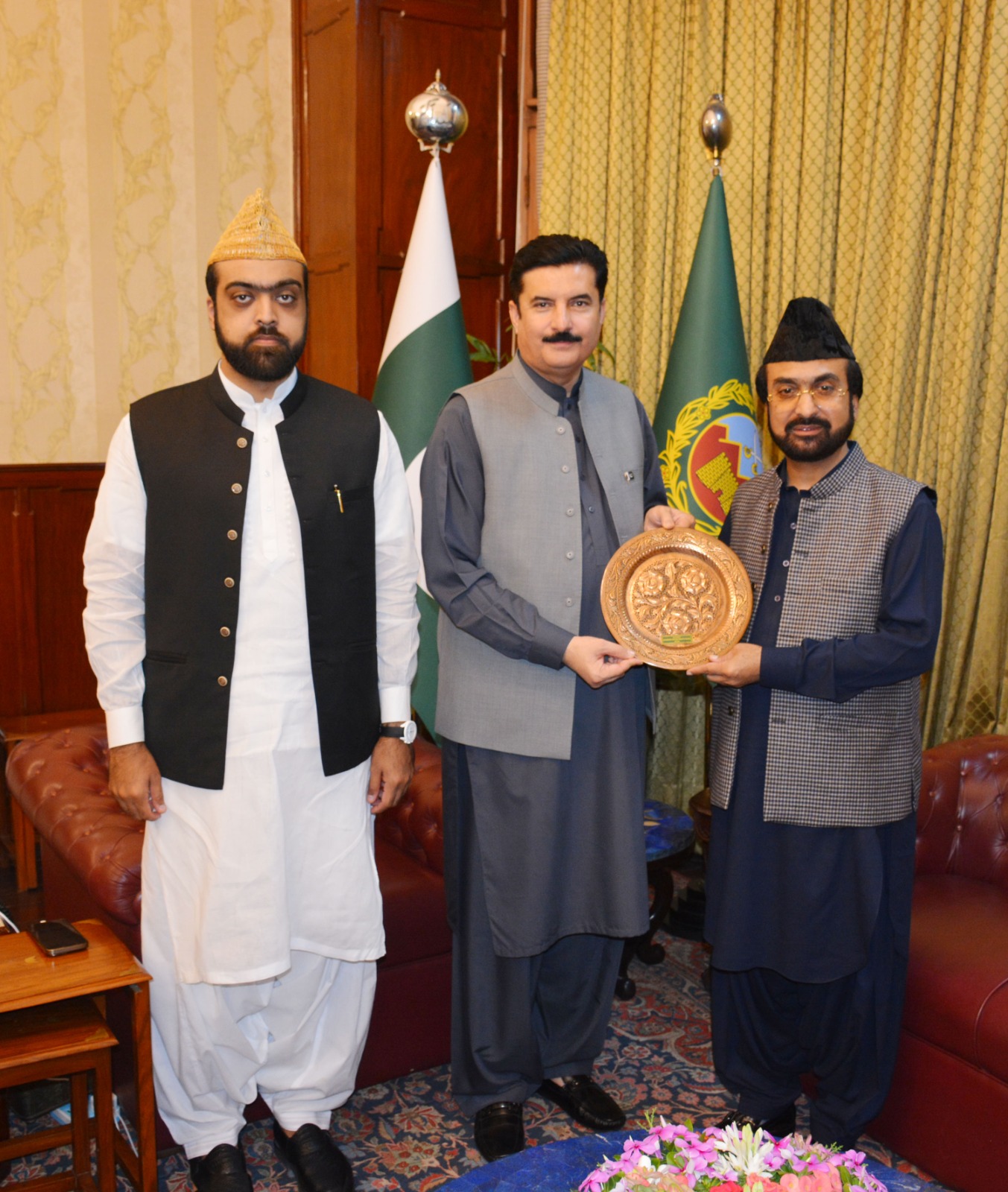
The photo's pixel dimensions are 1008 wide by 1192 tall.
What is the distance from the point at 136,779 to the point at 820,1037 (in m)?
1.50

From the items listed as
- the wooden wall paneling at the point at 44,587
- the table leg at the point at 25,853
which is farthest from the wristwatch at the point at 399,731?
the wooden wall paneling at the point at 44,587

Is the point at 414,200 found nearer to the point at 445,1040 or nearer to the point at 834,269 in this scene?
A: the point at 834,269

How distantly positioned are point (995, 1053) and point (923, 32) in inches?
112

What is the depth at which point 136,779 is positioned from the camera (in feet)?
7.11

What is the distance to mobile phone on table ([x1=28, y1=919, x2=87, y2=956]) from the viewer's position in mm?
2221

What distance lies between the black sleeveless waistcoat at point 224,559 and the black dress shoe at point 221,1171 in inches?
30.9

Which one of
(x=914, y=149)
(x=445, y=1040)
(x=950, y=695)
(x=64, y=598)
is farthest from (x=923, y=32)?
(x=64, y=598)

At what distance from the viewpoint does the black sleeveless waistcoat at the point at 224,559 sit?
7.01 feet

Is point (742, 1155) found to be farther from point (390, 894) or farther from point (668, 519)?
point (390, 894)

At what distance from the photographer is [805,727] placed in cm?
229

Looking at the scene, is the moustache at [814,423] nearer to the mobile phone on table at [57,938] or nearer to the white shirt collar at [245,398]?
the white shirt collar at [245,398]

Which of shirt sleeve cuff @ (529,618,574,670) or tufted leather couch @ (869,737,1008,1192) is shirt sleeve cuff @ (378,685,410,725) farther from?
tufted leather couch @ (869,737,1008,1192)

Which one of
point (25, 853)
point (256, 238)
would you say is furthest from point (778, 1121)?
point (25, 853)

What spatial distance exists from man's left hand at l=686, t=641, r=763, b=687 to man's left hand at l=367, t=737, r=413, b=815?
618 mm
